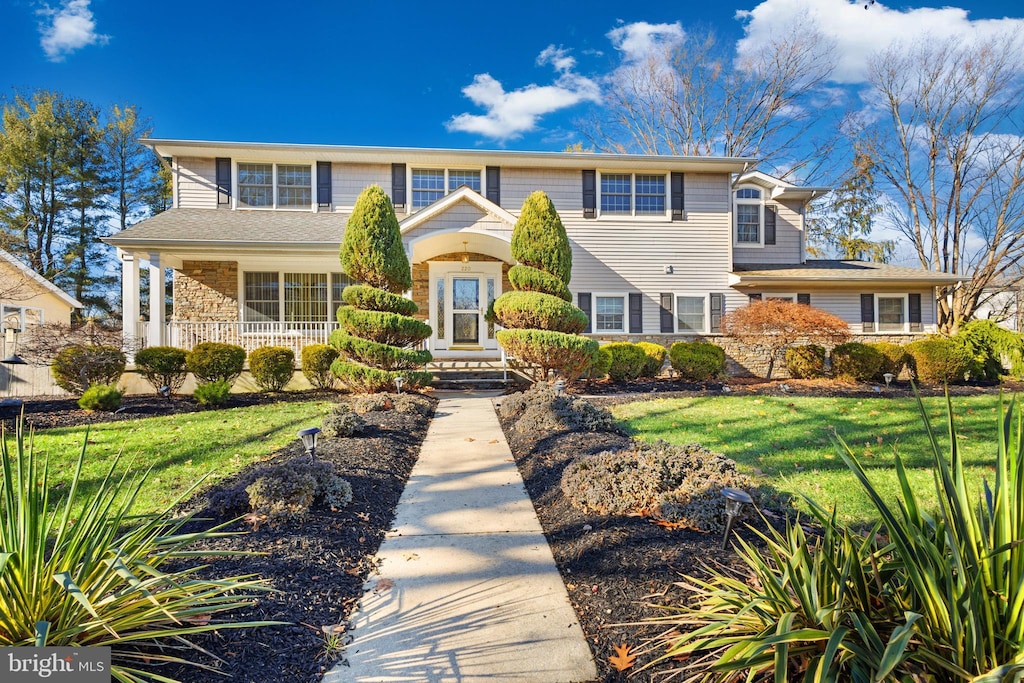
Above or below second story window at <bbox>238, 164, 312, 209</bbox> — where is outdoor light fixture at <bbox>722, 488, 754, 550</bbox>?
below

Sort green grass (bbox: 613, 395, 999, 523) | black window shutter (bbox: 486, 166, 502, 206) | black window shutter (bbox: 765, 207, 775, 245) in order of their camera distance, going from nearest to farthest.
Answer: green grass (bbox: 613, 395, 999, 523), black window shutter (bbox: 486, 166, 502, 206), black window shutter (bbox: 765, 207, 775, 245)

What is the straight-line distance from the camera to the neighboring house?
15688 mm

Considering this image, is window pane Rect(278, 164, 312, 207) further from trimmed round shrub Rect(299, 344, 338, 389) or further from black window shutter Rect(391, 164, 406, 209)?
trimmed round shrub Rect(299, 344, 338, 389)

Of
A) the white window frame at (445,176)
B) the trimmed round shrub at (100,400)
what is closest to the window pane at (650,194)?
the white window frame at (445,176)

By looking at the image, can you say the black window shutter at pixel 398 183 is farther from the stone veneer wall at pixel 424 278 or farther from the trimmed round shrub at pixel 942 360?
the trimmed round shrub at pixel 942 360

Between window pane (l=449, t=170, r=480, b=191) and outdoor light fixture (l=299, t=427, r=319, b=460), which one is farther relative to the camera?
window pane (l=449, t=170, r=480, b=191)

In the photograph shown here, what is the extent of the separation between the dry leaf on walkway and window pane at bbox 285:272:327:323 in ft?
42.4

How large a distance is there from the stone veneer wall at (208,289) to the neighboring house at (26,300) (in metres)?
4.93

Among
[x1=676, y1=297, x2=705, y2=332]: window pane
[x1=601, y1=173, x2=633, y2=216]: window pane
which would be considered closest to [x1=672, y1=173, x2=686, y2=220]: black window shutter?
[x1=601, y1=173, x2=633, y2=216]: window pane

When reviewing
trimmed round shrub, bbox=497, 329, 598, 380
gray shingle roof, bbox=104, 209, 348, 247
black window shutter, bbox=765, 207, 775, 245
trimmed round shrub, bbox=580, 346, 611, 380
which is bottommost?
trimmed round shrub, bbox=580, 346, 611, 380

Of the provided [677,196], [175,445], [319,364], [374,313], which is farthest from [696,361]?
[175,445]

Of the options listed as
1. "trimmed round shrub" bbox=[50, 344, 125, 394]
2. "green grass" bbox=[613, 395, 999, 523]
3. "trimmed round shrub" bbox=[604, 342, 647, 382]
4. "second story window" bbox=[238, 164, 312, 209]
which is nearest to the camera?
"green grass" bbox=[613, 395, 999, 523]

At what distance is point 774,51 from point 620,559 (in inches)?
990

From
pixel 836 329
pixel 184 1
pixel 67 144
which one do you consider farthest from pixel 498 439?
pixel 67 144
